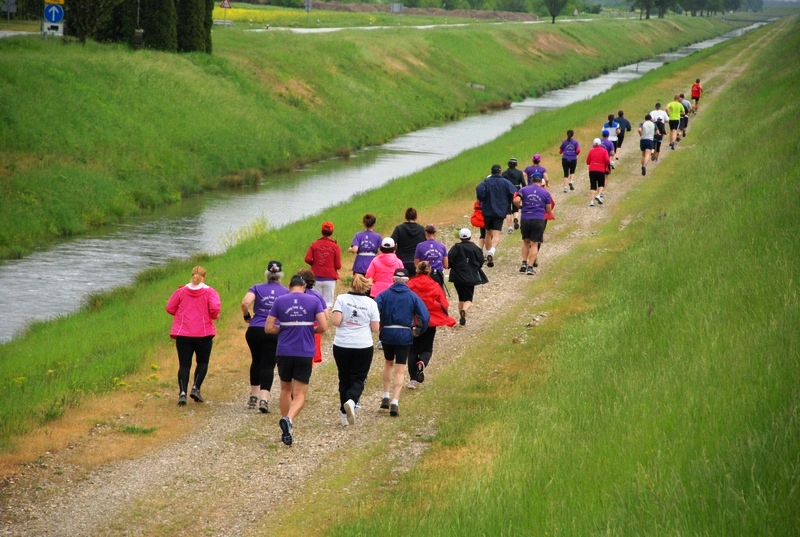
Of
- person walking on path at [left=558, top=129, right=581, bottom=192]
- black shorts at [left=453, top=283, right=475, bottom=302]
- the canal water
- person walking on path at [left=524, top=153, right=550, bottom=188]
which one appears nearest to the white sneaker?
black shorts at [left=453, top=283, right=475, bottom=302]

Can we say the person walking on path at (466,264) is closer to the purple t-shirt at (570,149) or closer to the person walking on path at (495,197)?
the person walking on path at (495,197)

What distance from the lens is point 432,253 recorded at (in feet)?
53.5

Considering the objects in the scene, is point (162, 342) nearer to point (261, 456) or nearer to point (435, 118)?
point (261, 456)

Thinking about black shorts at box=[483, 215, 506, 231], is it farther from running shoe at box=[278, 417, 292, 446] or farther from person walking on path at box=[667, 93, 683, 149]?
person walking on path at box=[667, 93, 683, 149]

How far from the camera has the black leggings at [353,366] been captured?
12.8 meters

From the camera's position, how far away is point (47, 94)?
1505 inches

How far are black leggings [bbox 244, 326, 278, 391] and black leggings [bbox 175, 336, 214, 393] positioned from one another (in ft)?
2.39

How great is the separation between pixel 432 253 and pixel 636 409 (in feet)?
→ 20.0

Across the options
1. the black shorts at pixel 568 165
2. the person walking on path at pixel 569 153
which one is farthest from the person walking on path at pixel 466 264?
the black shorts at pixel 568 165

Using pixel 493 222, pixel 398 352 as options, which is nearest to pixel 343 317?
pixel 398 352

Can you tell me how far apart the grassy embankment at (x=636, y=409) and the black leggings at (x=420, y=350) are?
39 centimetres

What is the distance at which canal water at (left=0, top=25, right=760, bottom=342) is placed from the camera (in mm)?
24219

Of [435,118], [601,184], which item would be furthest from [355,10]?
[601,184]

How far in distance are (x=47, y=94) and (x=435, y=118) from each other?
29.9 meters
